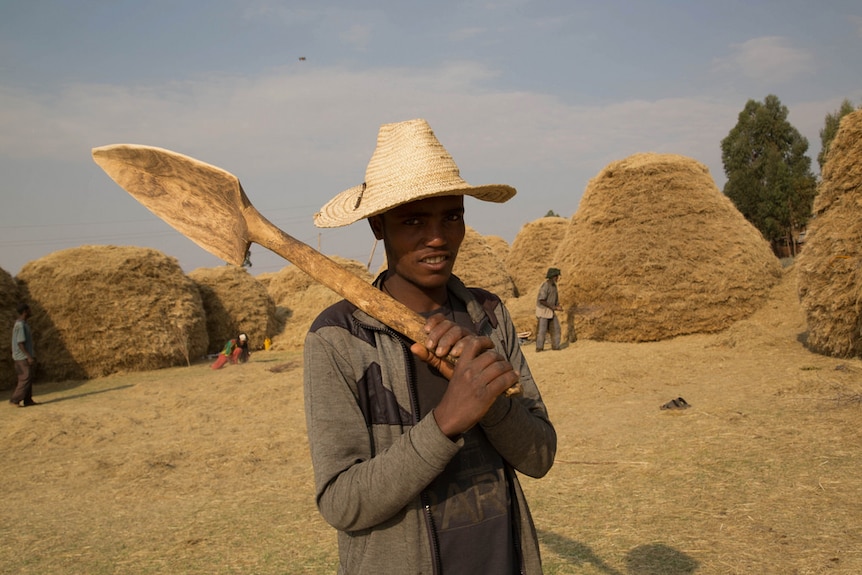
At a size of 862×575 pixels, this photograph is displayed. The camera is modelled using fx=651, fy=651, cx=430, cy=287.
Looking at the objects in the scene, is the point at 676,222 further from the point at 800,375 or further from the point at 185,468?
the point at 185,468

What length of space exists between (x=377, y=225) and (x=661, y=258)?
382 inches

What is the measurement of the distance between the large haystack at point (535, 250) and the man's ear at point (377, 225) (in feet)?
60.2

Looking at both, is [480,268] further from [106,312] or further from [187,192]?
[187,192]

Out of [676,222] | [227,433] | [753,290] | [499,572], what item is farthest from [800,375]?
[499,572]

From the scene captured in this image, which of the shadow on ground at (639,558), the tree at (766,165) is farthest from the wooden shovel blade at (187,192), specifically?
the tree at (766,165)

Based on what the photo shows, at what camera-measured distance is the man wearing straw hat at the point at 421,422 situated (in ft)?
3.95

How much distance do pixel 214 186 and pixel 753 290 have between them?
33.3 feet

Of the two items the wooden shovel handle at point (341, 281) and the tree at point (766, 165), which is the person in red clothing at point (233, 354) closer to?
the wooden shovel handle at point (341, 281)

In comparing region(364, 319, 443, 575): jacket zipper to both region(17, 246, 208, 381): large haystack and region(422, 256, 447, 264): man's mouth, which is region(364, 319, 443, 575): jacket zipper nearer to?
region(422, 256, 447, 264): man's mouth

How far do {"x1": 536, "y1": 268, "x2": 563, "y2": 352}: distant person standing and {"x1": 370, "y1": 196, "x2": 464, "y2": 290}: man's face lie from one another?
9.23 m

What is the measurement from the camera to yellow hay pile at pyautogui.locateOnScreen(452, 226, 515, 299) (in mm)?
17719

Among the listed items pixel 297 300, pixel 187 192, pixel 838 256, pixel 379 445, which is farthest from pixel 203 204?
pixel 297 300

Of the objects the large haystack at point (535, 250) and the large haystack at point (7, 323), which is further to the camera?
the large haystack at point (535, 250)

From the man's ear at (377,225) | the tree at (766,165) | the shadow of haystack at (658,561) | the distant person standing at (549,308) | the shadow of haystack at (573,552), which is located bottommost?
the shadow of haystack at (573,552)
